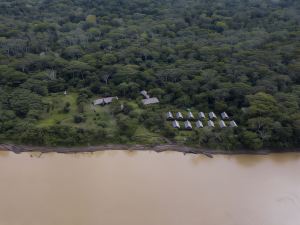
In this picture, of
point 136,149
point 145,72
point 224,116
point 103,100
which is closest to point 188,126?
point 224,116

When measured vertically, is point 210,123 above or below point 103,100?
above

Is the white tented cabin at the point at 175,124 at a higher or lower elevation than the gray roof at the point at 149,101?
higher

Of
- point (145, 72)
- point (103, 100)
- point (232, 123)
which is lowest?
point (103, 100)

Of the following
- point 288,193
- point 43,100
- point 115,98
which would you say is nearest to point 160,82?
point 115,98

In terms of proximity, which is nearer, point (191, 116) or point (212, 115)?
point (191, 116)

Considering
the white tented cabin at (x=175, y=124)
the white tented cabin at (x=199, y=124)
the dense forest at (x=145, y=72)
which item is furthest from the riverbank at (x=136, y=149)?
the white tented cabin at (x=199, y=124)

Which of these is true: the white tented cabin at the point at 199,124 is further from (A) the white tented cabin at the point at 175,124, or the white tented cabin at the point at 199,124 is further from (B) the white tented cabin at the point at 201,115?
(A) the white tented cabin at the point at 175,124

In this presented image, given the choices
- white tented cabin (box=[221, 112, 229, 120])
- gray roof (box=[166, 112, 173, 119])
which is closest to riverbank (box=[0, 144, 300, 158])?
gray roof (box=[166, 112, 173, 119])

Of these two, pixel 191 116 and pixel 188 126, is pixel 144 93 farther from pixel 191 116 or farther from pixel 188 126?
pixel 188 126
